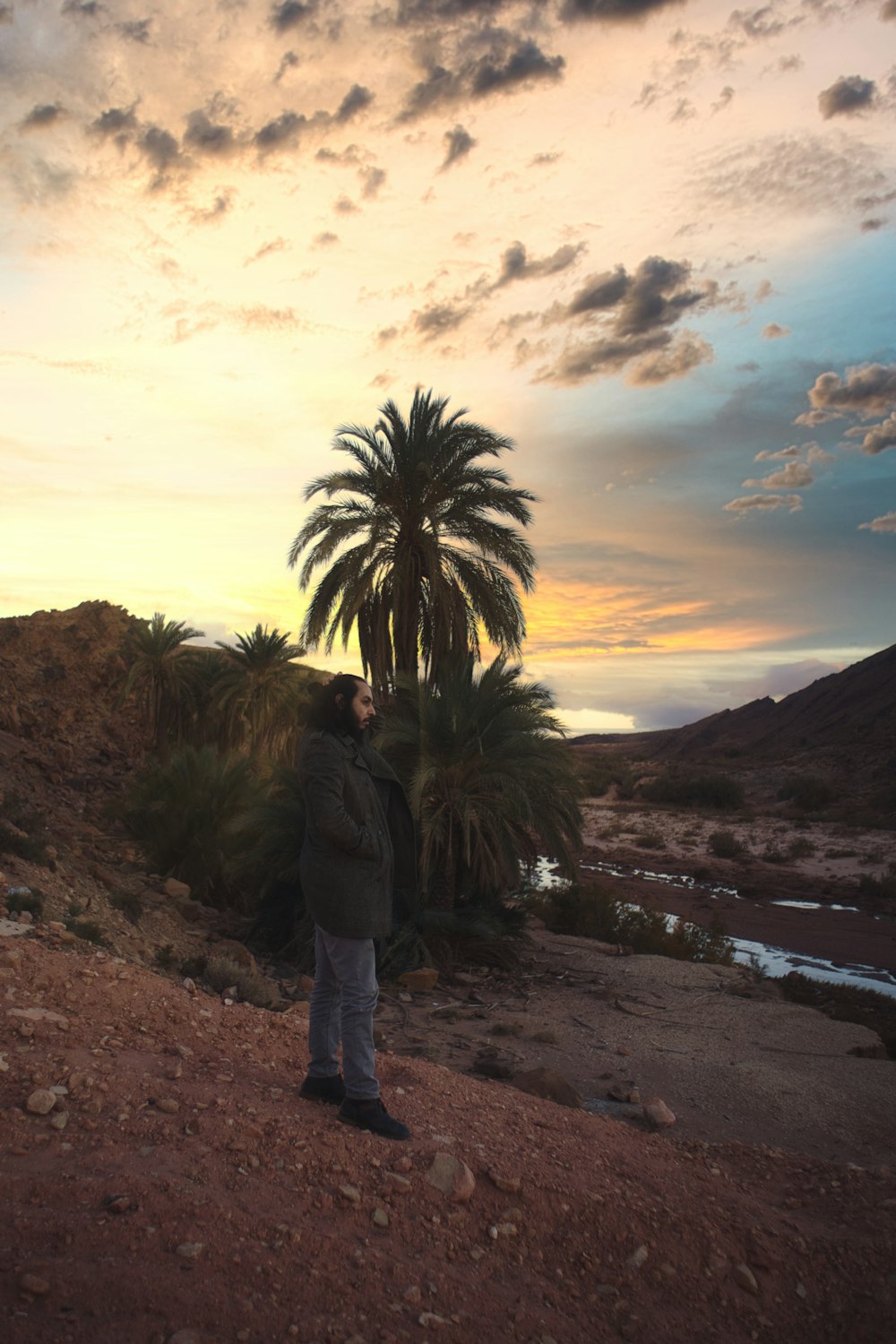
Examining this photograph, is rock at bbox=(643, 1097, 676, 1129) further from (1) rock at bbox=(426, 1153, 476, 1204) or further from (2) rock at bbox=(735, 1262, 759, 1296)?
(1) rock at bbox=(426, 1153, 476, 1204)

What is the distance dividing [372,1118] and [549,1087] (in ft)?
7.94

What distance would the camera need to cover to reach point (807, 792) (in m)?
38.7

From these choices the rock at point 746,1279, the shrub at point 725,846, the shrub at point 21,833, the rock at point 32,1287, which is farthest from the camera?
the shrub at point 725,846

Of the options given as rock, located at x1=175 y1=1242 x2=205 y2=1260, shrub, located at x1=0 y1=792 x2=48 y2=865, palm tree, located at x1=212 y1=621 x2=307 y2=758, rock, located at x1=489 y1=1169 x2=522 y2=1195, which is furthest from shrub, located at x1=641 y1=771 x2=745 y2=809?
rock, located at x1=175 y1=1242 x2=205 y2=1260

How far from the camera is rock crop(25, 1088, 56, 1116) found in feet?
13.2

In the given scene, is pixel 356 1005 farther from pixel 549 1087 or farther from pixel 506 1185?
pixel 549 1087

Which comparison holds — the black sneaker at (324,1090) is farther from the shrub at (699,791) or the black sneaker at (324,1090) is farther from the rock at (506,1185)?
the shrub at (699,791)

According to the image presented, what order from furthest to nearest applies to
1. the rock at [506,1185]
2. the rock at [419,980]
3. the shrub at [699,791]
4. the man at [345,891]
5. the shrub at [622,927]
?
the shrub at [699,791] → the shrub at [622,927] → the rock at [419,980] → the man at [345,891] → the rock at [506,1185]

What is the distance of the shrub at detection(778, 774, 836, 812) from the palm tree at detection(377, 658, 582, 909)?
2797cm

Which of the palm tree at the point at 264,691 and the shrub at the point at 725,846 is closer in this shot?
the palm tree at the point at 264,691

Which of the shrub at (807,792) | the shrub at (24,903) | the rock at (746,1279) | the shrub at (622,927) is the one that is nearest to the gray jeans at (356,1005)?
the rock at (746,1279)

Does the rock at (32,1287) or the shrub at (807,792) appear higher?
the shrub at (807,792)

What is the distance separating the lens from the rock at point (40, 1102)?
4.02m

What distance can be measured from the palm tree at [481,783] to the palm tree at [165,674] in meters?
15.8
